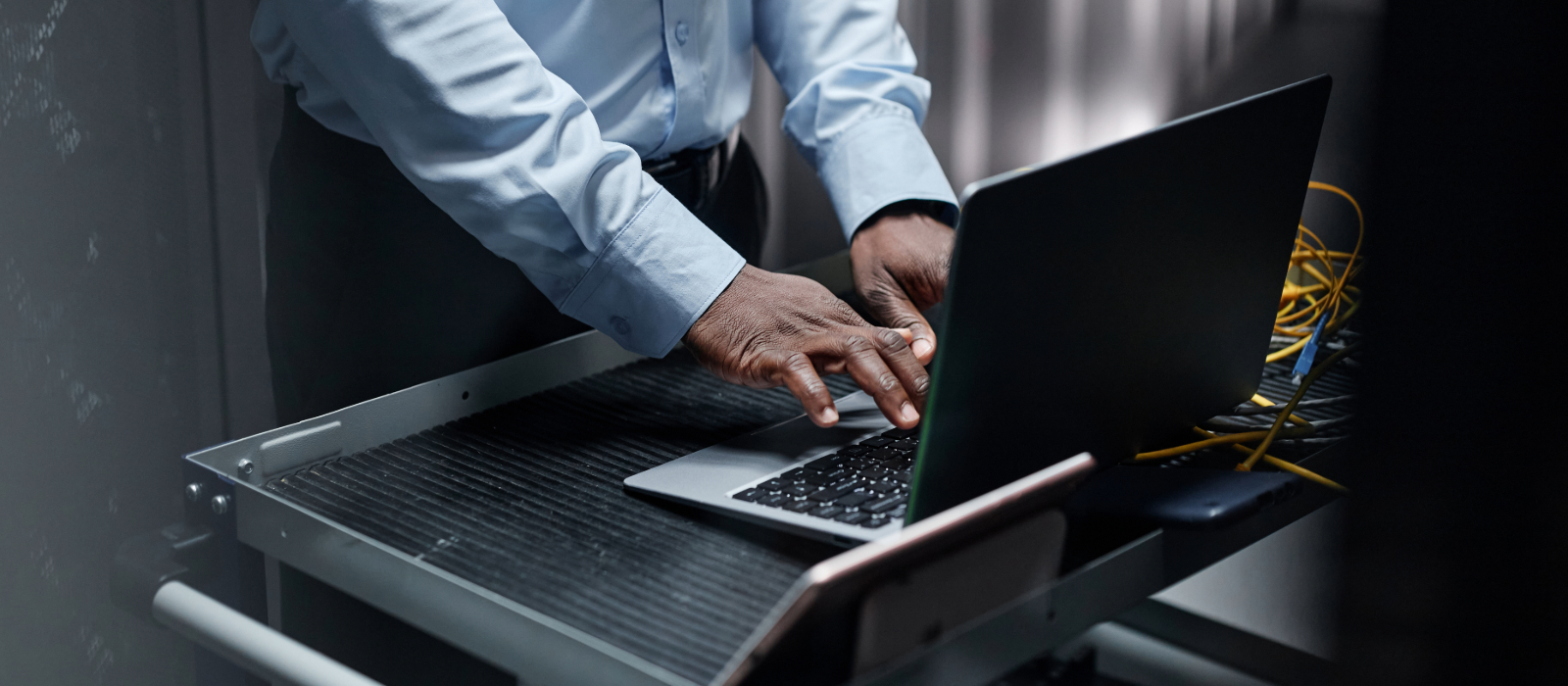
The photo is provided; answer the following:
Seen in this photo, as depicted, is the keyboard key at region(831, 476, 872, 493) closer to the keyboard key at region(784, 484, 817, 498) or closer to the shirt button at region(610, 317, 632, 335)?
the keyboard key at region(784, 484, 817, 498)

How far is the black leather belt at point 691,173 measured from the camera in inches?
43.1

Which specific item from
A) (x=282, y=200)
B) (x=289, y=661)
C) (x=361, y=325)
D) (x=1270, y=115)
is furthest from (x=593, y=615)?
(x=282, y=200)

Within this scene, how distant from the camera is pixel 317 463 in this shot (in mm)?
781

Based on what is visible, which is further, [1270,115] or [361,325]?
[361,325]

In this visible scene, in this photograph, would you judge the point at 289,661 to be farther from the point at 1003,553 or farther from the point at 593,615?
the point at 1003,553

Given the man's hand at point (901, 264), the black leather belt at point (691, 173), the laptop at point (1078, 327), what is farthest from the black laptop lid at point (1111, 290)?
the black leather belt at point (691, 173)

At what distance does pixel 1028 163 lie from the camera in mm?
1569

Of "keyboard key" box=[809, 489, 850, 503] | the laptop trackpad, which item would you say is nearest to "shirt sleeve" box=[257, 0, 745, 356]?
the laptop trackpad

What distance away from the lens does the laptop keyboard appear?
0.66 m

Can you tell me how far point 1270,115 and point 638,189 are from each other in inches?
17.3

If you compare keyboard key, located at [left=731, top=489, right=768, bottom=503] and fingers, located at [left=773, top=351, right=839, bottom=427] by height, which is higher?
fingers, located at [left=773, top=351, right=839, bottom=427]

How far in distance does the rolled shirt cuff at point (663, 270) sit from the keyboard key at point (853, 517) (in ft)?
0.83

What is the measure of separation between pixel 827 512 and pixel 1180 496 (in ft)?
0.67

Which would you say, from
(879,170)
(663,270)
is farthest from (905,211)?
(663,270)
